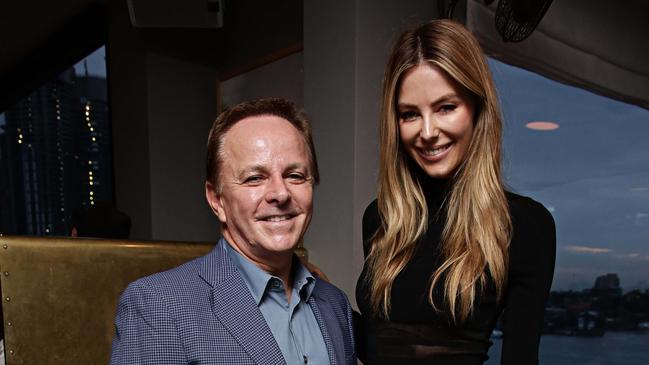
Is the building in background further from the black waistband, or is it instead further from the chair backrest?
the black waistband

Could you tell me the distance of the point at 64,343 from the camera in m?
1.45

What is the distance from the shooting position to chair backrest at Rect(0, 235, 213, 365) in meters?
1.40

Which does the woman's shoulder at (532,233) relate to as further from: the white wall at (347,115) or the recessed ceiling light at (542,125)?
the recessed ceiling light at (542,125)

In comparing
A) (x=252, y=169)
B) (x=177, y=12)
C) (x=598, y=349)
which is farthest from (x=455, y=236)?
(x=598, y=349)

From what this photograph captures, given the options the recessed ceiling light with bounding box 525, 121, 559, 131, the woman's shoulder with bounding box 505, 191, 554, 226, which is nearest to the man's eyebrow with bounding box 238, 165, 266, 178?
the woman's shoulder with bounding box 505, 191, 554, 226

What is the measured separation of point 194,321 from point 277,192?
31 centimetres

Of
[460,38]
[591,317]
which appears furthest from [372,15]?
[591,317]

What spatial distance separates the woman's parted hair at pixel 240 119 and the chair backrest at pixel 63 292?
63cm

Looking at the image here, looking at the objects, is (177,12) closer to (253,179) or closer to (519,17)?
(519,17)

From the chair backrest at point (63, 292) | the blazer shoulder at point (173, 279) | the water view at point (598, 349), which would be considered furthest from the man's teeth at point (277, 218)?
the water view at point (598, 349)

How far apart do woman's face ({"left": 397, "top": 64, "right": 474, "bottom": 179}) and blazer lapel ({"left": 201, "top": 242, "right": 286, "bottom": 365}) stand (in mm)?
550

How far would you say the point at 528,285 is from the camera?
1.08 m

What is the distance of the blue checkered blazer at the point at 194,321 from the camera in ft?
2.99

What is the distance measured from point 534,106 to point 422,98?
2376mm
